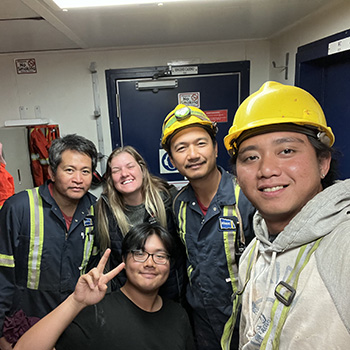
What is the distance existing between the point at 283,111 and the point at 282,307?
611mm

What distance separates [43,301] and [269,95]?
1800 mm

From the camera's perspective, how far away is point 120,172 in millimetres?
1866

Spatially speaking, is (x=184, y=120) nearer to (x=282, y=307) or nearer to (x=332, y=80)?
(x=282, y=307)

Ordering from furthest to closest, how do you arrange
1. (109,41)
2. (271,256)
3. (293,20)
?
(109,41)
(293,20)
(271,256)

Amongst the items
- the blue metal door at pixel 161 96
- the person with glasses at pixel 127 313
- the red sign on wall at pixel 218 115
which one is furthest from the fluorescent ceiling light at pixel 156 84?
the person with glasses at pixel 127 313

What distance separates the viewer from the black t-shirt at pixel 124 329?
Answer: 1260mm

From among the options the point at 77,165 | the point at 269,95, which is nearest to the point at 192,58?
the point at 77,165

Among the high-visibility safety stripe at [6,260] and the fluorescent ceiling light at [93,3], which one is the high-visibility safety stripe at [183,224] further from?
the fluorescent ceiling light at [93,3]

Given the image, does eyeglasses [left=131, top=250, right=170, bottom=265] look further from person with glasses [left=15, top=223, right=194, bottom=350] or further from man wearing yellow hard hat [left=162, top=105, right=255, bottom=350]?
man wearing yellow hard hat [left=162, top=105, right=255, bottom=350]

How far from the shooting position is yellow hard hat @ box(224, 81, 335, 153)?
0.87 m

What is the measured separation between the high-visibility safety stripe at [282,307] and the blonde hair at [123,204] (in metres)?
1.12

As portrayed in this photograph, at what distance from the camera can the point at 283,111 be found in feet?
2.90

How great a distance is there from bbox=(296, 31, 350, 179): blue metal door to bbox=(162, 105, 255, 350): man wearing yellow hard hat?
1036mm

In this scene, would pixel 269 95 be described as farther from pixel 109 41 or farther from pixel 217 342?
pixel 109 41
